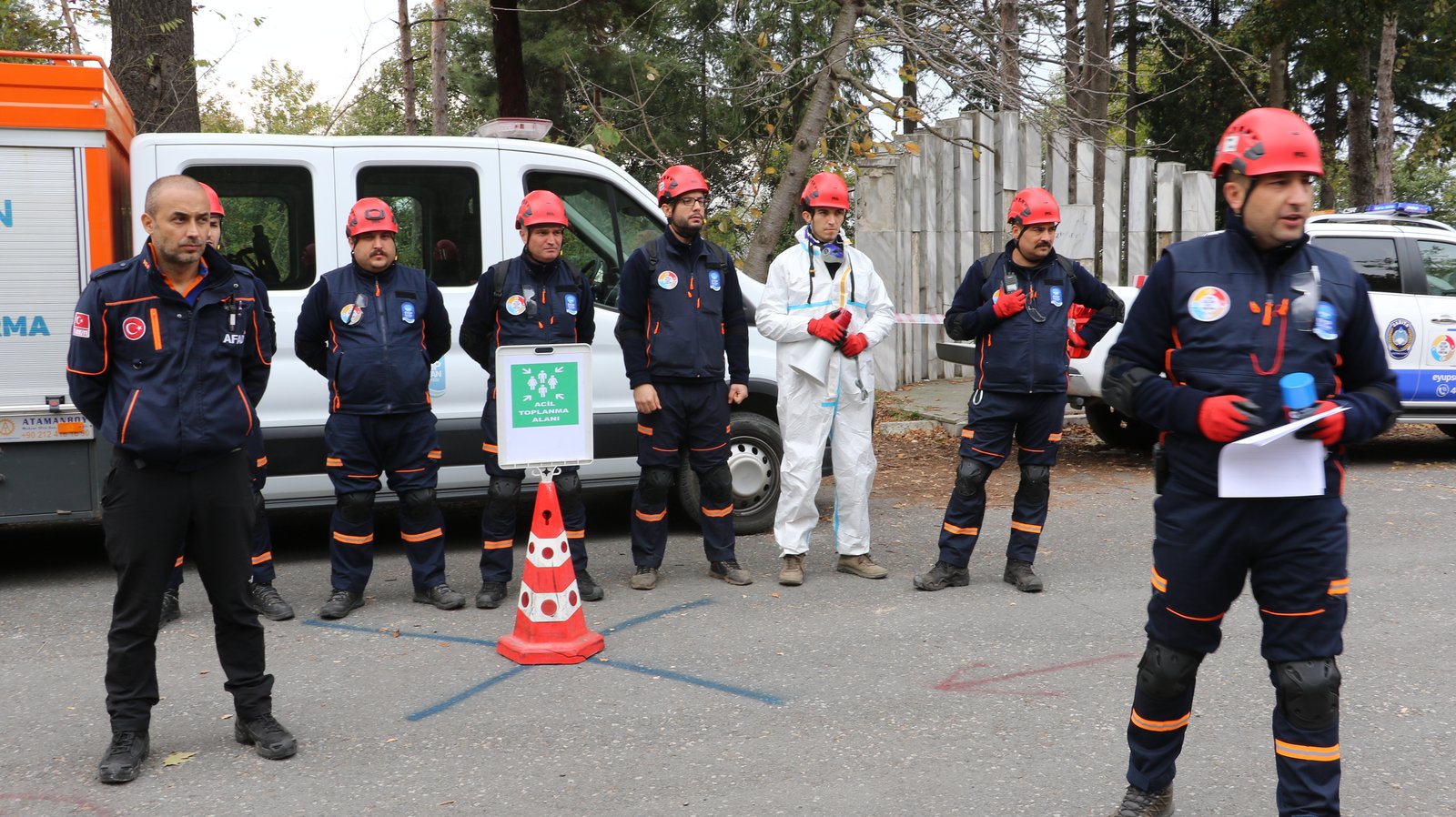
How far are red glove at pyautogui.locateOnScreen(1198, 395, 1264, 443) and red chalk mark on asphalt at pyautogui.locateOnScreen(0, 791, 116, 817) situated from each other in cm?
339

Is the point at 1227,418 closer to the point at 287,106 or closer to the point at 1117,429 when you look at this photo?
the point at 1117,429

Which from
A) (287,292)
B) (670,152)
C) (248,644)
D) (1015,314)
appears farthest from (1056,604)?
(670,152)

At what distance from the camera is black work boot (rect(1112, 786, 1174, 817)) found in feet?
11.6

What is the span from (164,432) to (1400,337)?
934 centimetres

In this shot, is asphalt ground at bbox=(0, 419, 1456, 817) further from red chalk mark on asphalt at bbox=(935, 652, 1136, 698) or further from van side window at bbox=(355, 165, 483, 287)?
van side window at bbox=(355, 165, 483, 287)

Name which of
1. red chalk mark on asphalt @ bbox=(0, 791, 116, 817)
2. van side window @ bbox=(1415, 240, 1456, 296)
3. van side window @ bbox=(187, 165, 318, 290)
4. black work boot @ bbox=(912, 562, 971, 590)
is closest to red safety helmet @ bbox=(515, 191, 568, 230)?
van side window @ bbox=(187, 165, 318, 290)

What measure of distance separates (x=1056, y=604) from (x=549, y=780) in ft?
10.1

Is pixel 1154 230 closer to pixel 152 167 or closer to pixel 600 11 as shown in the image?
pixel 600 11

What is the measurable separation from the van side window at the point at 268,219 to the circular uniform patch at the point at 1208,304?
503cm

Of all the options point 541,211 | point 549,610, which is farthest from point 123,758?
point 541,211

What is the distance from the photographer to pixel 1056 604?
6.18 meters

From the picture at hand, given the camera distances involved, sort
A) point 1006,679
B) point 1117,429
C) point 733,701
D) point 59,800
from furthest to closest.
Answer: point 1117,429 → point 1006,679 → point 733,701 → point 59,800

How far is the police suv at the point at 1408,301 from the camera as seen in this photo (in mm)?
9977

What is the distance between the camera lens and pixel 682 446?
22.1ft
